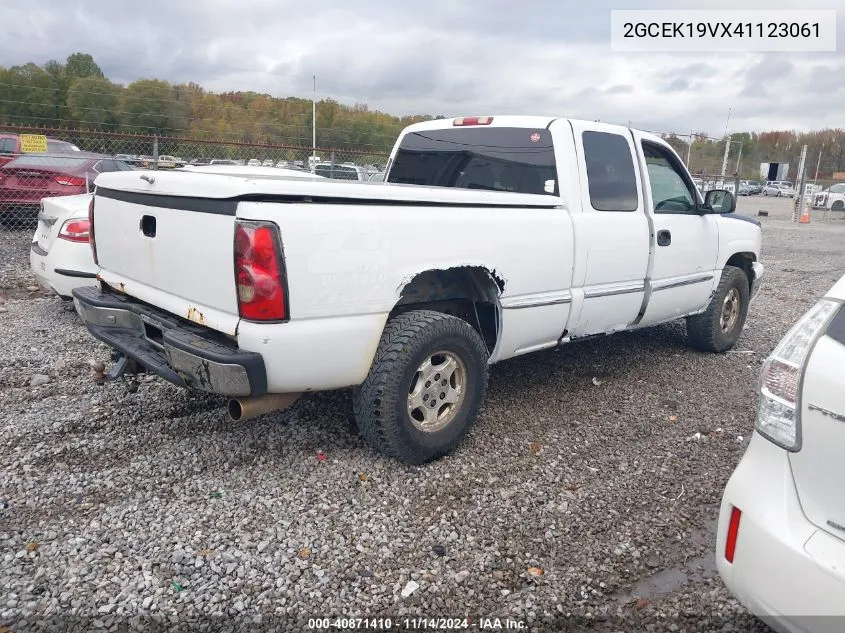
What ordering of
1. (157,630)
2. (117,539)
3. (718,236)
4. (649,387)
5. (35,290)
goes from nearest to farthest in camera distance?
(157,630), (117,539), (649,387), (718,236), (35,290)

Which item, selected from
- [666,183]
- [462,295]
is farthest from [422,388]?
[666,183]

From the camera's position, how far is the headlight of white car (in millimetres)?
2021

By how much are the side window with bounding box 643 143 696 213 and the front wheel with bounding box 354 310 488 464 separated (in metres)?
2.28

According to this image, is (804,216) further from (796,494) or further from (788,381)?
(796,494)

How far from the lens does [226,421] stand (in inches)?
162

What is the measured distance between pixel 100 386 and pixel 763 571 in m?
4.26

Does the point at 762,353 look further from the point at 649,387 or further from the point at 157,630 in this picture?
the point at 157,630

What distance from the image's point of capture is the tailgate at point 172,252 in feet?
9.71

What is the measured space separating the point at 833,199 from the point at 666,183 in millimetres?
30130

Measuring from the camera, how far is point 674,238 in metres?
5.11

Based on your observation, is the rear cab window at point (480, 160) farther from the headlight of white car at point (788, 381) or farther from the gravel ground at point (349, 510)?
the headlight of white car at point (788, 381)

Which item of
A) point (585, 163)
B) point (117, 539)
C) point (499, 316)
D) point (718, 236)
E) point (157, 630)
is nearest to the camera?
point (157, 630)

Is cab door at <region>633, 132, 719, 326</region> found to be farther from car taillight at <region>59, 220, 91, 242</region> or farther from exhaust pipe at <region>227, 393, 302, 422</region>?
car taillight at <region>59, 220, 91, 242</region>

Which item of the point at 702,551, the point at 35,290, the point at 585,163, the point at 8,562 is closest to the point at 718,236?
the point at 585,163
